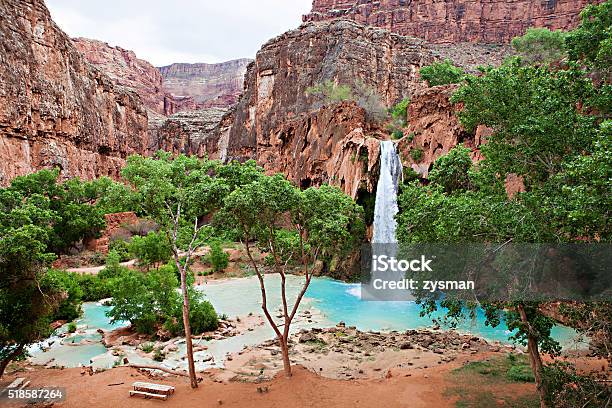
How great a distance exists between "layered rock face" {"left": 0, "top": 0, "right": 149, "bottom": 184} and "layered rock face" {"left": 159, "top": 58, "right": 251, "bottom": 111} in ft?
260

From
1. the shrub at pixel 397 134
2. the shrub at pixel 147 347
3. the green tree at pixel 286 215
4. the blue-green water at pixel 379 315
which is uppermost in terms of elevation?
the shrub at pixel 397 134

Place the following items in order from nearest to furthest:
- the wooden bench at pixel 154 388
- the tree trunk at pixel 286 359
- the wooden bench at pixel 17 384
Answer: the wooden bench at pixel 154 388, the wooden bench at pixel 17 384, the tree trunk at pixel 286 359

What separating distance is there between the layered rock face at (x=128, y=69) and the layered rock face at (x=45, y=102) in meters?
55.3

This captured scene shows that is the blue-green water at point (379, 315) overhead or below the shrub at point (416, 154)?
below

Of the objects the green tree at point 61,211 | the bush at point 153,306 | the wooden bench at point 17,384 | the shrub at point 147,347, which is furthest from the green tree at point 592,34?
the green tree at point 61,211

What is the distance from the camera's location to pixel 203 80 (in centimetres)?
14425

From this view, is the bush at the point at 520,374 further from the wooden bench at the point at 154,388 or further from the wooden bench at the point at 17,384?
the wooden bench at the point at 17,384

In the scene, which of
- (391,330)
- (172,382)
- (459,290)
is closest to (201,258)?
(391,330)

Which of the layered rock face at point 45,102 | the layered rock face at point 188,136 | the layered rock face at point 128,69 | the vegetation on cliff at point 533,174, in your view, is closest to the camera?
the vegetation on cliff at point 533,174

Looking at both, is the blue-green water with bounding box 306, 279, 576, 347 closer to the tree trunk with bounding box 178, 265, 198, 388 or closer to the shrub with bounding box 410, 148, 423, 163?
the tree trunk with bounding box 178, 265, 198, 388

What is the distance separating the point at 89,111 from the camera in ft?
166

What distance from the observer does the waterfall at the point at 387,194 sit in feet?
89.1

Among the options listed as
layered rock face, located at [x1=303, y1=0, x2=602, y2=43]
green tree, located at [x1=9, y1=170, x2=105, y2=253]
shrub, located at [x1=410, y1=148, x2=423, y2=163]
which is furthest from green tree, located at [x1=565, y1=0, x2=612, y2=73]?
layered rock face, located at [x1=303, y1=0, x2=602, y2=43]

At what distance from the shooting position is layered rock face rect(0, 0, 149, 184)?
120 ft
